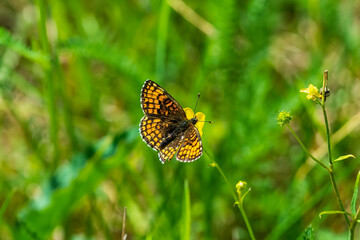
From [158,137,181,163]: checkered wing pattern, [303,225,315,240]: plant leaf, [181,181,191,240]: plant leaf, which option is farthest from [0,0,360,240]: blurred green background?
[303,225,315,240]: plant leaf

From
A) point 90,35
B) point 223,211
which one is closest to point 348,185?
point 223,211

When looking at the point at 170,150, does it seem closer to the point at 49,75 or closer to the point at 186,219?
the point at 186,219

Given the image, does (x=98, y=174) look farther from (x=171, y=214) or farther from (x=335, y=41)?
(x=335, y=41)

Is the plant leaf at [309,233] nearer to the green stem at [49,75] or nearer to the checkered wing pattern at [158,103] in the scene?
the checkered wing pattern at [158,103]

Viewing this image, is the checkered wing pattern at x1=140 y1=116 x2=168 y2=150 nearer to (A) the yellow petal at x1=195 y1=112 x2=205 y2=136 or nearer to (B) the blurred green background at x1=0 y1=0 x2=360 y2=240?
(A) the yellow petal at x1=195 y1=112 x2=205 y2=136

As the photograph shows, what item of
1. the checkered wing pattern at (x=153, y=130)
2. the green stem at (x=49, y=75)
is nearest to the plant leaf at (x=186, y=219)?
the checkered wing pattern at (x=153, y=130)
